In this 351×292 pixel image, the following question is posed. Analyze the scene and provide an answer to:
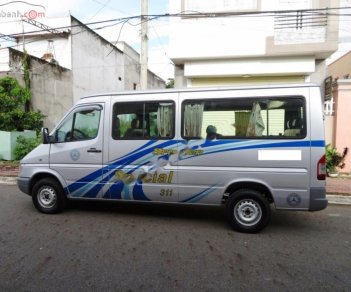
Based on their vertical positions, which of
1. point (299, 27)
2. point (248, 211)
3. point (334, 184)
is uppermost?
point (299, 27)

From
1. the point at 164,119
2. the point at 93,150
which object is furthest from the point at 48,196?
the point at 164,119

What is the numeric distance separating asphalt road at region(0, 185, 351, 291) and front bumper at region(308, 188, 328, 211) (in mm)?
536

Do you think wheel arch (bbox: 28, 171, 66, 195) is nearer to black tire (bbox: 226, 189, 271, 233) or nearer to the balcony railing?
black tire (bbox: 226, 189, 271, 233)

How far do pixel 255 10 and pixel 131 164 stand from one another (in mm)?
8573

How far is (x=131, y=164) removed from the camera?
575cm

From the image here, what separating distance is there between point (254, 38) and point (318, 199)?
8120 millimetres

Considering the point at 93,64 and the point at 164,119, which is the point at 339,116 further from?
the point at 93,64

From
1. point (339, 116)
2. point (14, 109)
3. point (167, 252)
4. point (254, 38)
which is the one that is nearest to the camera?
point (167, 252)

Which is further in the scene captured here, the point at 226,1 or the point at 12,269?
the point at 226,1

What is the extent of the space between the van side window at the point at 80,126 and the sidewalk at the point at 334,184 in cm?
480

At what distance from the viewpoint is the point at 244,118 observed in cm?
529

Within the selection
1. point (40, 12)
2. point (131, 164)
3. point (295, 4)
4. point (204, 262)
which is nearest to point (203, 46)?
point (295, 4)

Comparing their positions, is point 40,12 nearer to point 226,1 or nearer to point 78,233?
point 226,1

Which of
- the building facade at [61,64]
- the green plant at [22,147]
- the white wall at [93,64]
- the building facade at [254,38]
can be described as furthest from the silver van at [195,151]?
the white wall at [93,64]
